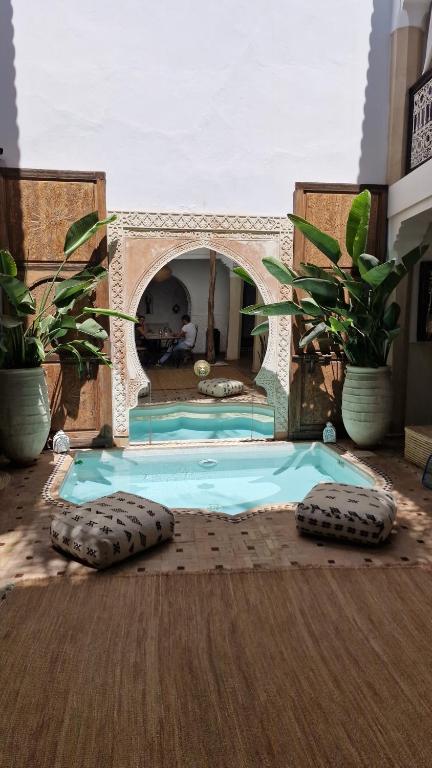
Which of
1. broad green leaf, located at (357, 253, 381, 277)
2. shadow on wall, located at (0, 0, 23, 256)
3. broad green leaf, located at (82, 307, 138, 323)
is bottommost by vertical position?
broad green leaf, located at (82, 307, 138, 323)

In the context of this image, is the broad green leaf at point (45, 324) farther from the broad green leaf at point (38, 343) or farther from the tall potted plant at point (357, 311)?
the tall potted plant at point (357, 311)

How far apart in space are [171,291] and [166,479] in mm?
8975

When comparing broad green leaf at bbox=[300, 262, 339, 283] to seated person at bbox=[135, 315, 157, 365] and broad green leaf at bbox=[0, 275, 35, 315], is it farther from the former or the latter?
seated person at bbox=[135, 315, 157, 365]

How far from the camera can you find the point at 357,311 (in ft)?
17.6

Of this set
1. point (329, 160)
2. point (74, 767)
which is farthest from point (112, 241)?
point (74, 767)

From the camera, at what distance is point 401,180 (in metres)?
5.50

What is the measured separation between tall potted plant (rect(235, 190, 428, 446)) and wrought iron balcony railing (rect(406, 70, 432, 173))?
866 mm

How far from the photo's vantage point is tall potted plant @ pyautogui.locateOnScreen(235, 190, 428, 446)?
514cm

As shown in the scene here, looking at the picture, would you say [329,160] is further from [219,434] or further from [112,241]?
[219,434]

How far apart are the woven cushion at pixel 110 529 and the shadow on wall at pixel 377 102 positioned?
13.9ft

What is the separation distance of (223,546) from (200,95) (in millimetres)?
4327

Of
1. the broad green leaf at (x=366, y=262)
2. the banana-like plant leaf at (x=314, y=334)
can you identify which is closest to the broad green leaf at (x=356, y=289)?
the broad green leaf at (x=366, y=262)

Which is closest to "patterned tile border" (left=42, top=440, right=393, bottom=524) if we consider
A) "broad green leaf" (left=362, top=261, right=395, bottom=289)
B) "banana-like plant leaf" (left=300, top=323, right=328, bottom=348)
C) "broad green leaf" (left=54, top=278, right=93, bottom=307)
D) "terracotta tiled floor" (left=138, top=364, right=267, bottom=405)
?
"banana-like plant leaf" (left=300, top=323, right=328, bottom=348)

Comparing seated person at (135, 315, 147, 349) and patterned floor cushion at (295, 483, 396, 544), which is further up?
seated person at (135, 315, 147, 349)
